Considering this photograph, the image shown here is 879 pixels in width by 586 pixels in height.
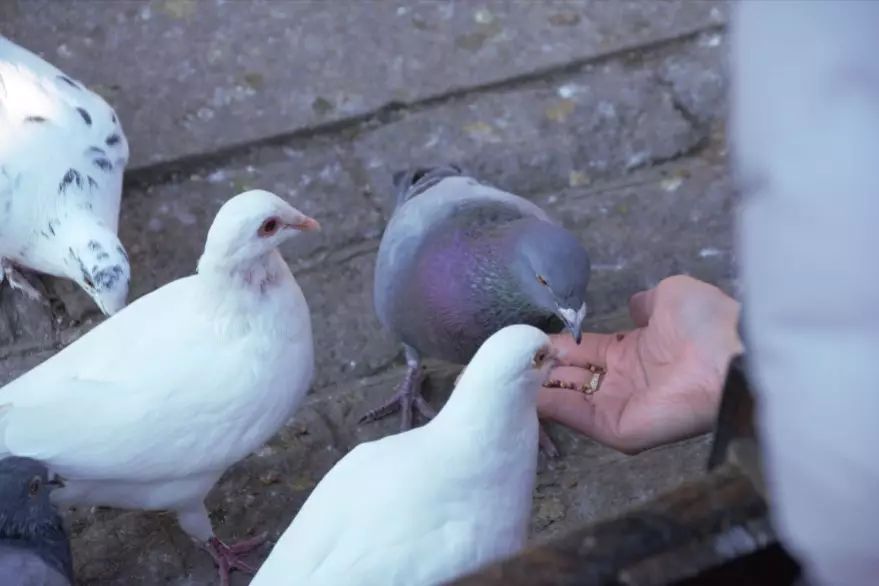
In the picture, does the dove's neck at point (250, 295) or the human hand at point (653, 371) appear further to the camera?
the human hand at point (653, 371)

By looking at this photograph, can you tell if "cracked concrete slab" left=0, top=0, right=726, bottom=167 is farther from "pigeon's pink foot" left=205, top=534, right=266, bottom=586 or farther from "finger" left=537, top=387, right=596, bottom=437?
"pigeon's pink foot" left=205, top=534, right=266, bottom=586

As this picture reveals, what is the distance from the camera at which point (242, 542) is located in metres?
2.32

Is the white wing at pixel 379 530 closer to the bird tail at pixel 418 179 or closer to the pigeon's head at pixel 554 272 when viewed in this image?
the pigeon's head at pixel 554 272

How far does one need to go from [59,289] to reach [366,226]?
0.86 metres

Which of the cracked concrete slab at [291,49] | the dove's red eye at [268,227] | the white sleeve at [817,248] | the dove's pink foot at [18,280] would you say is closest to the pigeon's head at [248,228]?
the dove's red eye at [268,227]

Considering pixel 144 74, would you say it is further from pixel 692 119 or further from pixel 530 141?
pixel 692 119

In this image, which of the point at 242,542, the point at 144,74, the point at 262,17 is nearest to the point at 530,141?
the point at 262,17

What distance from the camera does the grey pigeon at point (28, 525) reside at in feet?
6.20

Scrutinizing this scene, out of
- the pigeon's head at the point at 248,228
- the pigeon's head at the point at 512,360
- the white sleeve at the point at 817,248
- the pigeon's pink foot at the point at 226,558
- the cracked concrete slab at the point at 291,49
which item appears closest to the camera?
the white sleeve at the point at 817,248

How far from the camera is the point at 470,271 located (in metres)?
2.23

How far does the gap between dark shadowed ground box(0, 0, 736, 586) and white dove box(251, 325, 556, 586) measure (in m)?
0.65

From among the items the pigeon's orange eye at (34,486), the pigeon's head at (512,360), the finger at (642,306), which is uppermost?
the pigeon's head at (512,360)

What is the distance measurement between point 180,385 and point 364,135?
4.24ft

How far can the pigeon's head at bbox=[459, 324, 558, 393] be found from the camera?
176 cm
